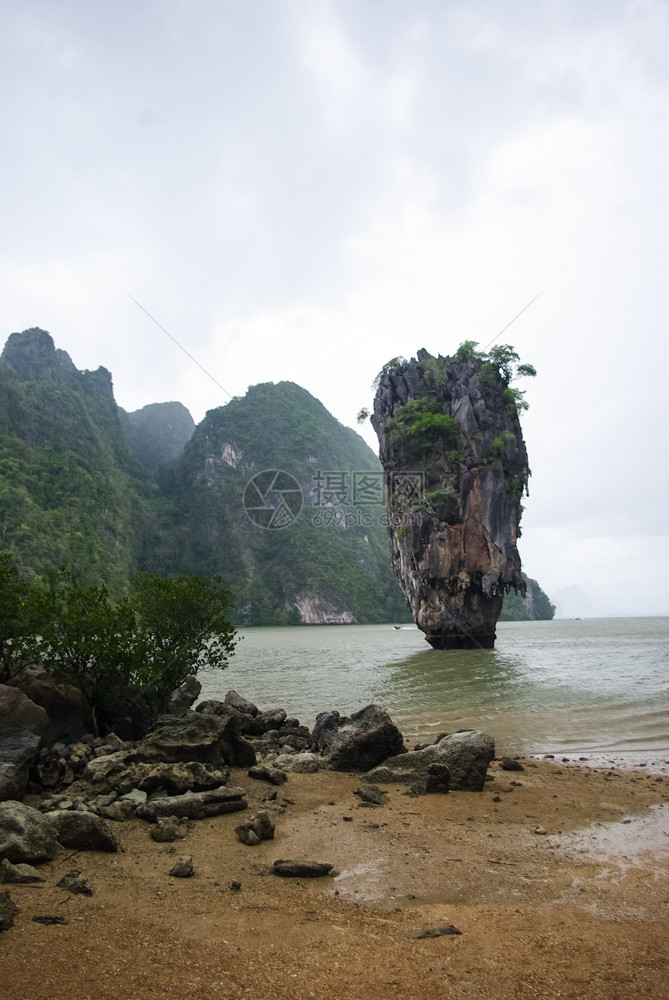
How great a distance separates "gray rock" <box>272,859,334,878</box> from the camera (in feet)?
14.6

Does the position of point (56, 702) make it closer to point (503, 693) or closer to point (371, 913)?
point (371, 913)

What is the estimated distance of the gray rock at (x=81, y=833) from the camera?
184 inches

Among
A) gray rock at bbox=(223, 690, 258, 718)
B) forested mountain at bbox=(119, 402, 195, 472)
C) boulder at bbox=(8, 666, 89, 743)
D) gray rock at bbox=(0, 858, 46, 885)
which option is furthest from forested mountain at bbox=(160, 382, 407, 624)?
gray rock at bbox=(0, 858, 46, 885)

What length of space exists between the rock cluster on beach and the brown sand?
18 cm

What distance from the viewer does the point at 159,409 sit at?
15438cm

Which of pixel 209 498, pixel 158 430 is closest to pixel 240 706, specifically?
pixel 209 498

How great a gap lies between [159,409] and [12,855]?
159380mm

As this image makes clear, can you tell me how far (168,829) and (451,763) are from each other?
367 cm

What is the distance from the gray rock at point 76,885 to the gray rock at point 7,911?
390 mm

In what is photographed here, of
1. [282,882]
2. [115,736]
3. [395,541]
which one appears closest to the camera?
[282,882]

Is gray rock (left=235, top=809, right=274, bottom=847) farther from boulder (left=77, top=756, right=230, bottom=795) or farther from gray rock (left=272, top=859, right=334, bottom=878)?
boulder (left=77, top=756, right=230, bottom=795)

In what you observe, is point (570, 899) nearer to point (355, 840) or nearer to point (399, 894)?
point (399, 894)

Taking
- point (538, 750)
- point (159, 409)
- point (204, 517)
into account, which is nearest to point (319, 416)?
point (204, 517)
